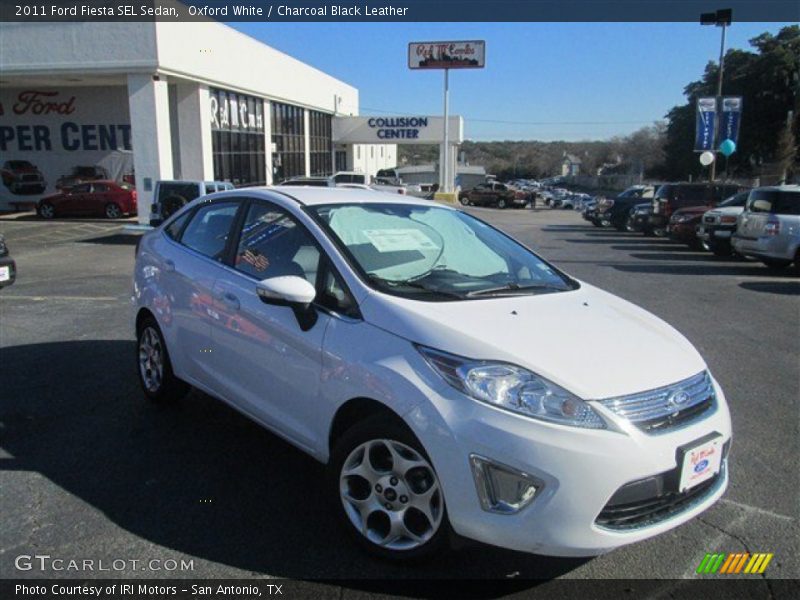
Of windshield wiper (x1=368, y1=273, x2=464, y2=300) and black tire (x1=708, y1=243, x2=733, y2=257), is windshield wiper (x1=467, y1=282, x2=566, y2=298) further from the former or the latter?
black tire (x1=708, y1=243, x2=733, y2=257)

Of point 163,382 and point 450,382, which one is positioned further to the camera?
point 163,382

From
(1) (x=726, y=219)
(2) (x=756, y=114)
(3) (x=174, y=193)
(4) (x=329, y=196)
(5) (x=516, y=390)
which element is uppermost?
(2) (x=756, y=114)

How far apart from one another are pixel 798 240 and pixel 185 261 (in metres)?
11.3

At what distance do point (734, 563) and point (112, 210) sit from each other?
83.1 feet

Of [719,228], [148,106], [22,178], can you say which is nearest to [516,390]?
[719,228]

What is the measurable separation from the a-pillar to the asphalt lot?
15.4 m

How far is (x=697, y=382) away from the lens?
2957 mm

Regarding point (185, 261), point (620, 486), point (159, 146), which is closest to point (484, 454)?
point (620, 486)

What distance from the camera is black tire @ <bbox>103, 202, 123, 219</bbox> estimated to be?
24.5 metres

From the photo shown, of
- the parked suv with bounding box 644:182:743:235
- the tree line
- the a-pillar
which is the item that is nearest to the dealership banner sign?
the a-pillar

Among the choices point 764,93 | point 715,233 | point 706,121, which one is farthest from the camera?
point 764,93

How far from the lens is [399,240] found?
3.73 meters

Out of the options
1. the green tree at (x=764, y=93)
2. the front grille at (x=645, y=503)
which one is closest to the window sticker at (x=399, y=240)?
the front grille at (x=645, y=503)

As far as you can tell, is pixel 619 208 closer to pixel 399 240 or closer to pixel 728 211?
pixel 728 211
